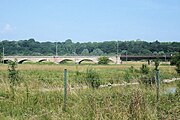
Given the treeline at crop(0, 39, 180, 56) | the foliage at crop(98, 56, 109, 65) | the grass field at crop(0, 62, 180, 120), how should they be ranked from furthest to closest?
the treeline at crop(0, 39, 180, 56), the foliage at crop(98, 56, 109, 65), the grass field at crop(0, 62, 180, 120)

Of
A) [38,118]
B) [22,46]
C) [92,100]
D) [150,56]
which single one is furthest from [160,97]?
[22,46]

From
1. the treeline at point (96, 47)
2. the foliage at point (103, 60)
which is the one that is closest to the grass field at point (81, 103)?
the foliage at point (103, 60)

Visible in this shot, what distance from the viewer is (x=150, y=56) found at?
4532 inches

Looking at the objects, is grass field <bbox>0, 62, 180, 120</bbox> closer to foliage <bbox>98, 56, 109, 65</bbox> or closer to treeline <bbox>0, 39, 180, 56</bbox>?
foliage <bbox>98, 56, 109, 65</bbox>

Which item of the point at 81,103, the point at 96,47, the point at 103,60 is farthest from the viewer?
the point at 96,47

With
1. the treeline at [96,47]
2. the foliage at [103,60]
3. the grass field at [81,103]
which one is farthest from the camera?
the treeline at [96,47]

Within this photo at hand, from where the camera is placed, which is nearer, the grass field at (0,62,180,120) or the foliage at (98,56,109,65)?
the grass field at (0,62,180,120)

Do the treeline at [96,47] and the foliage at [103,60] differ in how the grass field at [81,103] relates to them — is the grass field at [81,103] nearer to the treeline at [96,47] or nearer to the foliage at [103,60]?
the foliage at [103,60]

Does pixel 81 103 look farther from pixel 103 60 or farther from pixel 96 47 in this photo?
pixel 96 47

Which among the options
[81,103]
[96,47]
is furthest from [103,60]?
[81,103]

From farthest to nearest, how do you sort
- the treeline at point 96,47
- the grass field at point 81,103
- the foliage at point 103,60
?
1. the treeline at point 96,47
2. the foliage at point 103,60
3. the grass field at point 81,103

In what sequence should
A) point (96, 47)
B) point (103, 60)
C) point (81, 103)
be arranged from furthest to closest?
point (96, 47) → point (103, 60) → point (81, 103)

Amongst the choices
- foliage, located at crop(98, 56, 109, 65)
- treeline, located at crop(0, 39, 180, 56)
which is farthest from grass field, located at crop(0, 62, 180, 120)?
treeline, located at crop(0, 39, 180, 56)

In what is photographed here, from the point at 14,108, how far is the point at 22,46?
145 meters
